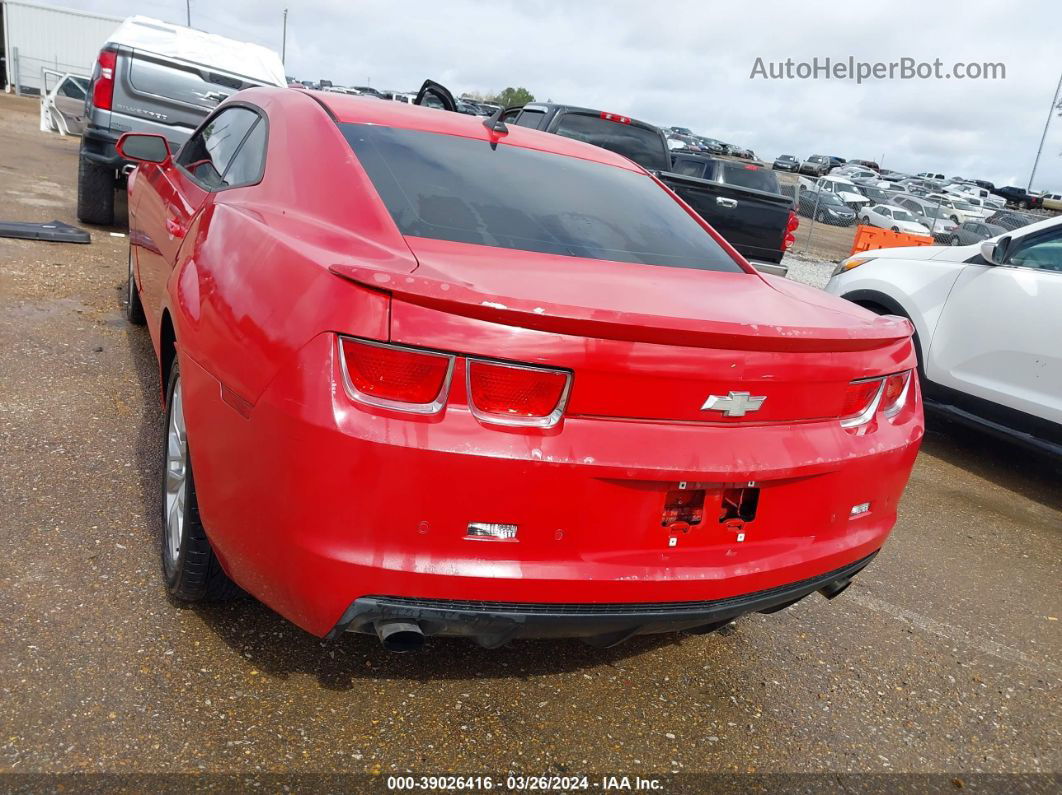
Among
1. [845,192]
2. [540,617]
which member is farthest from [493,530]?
[845,192]

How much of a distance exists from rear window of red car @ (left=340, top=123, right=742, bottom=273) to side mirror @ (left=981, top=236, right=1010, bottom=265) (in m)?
2.92

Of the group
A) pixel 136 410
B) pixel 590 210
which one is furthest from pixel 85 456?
pixel 590 210

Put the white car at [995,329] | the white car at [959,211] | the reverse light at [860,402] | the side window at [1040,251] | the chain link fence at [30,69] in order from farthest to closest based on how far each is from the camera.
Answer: the chain link fence at [30,69] < the white car at [959,211] < the side window at [1040,251] < the white car at [995,329] < the reverse light at [860,402]

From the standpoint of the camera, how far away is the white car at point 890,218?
26.5 meters

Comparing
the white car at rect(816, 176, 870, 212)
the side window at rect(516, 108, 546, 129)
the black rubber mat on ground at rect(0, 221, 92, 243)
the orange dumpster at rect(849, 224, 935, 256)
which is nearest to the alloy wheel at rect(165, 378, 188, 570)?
the black rubber mat on ground at rect(0, 221, 92, 243)

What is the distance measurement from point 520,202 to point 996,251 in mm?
3748

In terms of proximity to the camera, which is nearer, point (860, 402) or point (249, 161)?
point (860, 402)

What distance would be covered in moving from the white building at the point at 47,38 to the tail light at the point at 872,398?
3513 cm

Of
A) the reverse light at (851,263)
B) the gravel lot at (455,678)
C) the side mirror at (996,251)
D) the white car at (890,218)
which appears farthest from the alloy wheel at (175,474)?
the white car at (890,218)

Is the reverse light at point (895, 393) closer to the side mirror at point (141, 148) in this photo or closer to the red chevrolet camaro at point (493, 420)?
the red chevrolet camaro at point (493, 420)

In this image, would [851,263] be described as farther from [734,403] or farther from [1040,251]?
[734,403]

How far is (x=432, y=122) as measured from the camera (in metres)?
3.03

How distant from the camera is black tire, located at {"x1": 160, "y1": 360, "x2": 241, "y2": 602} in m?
2.39

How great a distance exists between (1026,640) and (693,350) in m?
2.33
